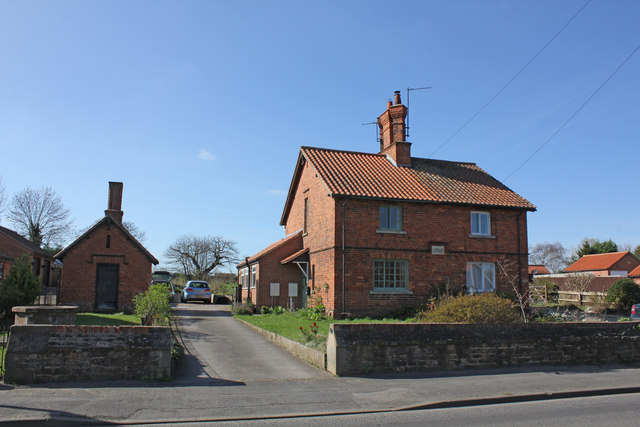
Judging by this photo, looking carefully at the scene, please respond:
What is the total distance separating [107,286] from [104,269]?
0.80 meters

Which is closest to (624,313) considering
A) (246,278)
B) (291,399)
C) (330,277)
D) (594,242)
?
(330,277)

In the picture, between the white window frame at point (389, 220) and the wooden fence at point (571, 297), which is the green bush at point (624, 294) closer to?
the wooden fence at point (571, 297)

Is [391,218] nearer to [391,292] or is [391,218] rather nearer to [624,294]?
[391,292]

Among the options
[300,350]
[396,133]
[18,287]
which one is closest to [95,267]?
[18,287]

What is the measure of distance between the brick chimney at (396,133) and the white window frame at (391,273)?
6076 mm

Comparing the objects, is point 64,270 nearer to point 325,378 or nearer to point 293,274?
point 293,274

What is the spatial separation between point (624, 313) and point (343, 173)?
17173 millimetres

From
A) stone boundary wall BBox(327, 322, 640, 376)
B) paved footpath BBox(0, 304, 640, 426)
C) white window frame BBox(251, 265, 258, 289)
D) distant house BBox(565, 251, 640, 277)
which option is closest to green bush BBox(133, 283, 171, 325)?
paved footpath BBox(0, 304, 640, 426)

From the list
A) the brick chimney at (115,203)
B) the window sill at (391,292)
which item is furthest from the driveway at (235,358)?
the brick chimney at (115,203)

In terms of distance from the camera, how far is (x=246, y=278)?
94.0 ft

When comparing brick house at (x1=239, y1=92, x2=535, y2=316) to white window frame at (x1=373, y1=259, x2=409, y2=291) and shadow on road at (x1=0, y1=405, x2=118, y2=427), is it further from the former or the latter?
shadow on road at (x1=0, y1=405, x2=118, y2=427)

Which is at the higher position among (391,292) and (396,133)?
(396,133)

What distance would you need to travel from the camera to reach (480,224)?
23.4m

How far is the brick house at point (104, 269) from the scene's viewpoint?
22.5 metres
